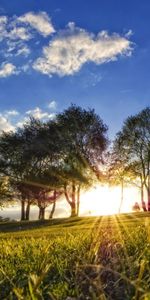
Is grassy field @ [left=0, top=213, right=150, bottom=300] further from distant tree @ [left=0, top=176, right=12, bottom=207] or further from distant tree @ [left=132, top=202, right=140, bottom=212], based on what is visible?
distant tree @ [left=0, top=176, right=12, bottom=207]

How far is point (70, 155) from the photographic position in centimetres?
7712

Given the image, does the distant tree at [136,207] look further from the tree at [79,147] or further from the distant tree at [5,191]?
the distant tree at [5,191]

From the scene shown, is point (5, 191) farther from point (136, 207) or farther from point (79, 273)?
point (79, 273)

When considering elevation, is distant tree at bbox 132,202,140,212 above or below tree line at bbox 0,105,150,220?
below

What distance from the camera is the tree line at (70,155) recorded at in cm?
7706

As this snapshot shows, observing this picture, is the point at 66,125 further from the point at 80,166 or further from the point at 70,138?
the point at 80,166

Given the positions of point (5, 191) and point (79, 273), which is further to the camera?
point (5, 191)

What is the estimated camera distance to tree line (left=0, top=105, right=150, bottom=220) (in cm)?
7706

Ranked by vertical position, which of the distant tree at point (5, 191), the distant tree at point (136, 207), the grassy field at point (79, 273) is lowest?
the grassy field at point (79, 273)

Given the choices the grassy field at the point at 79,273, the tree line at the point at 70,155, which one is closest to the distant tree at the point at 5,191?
the tree line at the point at 70,155

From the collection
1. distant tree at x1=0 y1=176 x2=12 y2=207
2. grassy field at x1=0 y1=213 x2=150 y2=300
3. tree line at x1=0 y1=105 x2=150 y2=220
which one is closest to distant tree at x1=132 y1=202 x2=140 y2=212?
tree line at x1=0 y1=105 x2=150 y2=220

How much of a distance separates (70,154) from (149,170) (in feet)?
51.7

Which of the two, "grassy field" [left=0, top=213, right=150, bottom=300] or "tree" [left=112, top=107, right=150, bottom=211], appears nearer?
"grassy field" [left=0, top=213, right=150, bottom=300]

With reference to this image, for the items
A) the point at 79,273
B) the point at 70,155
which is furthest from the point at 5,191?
the point at 79,273
